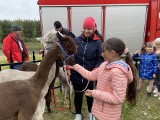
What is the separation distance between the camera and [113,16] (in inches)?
373

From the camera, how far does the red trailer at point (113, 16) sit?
9.25m

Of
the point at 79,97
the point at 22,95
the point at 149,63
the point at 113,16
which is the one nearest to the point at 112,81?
the point at 22,95

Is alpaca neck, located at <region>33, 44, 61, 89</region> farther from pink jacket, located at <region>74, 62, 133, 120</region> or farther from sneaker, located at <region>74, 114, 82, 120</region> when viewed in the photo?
sneaker, located at <region>74, 114, 82, 120</region>

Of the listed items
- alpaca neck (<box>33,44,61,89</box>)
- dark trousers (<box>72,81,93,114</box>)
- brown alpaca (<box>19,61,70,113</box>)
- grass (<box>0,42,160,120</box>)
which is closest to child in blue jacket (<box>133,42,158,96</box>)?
grass (<box>0,42,160,120</box>)

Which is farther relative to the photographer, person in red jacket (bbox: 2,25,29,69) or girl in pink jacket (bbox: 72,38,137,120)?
person in red jacket (bbox: 2,25,29,69)

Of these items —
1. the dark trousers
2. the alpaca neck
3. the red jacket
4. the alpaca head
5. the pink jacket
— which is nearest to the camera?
the pink jacket

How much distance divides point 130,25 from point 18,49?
18.5ft

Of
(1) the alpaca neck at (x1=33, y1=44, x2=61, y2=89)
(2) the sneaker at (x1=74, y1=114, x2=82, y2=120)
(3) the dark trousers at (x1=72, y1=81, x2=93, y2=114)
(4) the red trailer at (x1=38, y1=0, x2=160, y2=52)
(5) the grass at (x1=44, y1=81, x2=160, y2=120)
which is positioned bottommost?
(5) the grass at (x1=44, y1=81, x2=160, y2=120)

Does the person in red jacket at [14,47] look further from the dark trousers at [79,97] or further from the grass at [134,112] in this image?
the dark trousers at [79,97]

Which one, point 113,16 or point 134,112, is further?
point 113,16

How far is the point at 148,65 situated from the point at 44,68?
369cm

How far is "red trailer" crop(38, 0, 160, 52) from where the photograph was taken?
9250mm

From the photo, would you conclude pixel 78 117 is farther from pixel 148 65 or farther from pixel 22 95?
pixel 148 65

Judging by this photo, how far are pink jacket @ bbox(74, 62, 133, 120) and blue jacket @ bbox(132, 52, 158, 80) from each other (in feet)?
11.3
